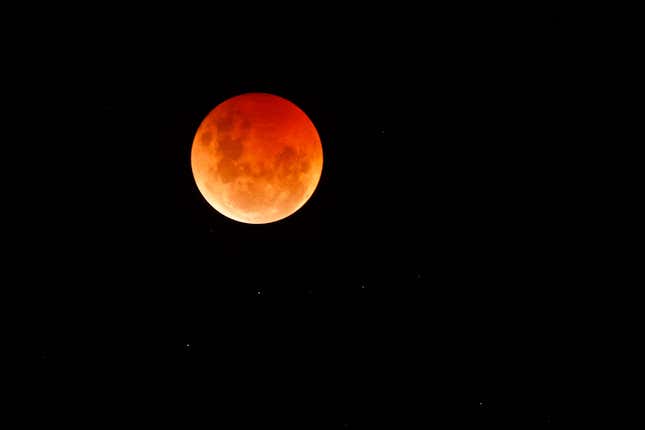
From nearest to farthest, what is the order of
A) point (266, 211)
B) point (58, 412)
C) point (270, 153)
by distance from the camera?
point (270, 153), point (266, 211), point (58, 412)

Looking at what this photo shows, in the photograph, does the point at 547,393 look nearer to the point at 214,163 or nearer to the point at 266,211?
the point at 266,211

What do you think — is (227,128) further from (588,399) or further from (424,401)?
(588,399)

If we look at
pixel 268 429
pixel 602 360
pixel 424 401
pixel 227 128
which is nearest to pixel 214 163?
pixel 227 128

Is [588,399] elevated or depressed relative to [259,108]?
depressed

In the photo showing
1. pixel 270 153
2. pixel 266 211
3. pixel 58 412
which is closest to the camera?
pixel 270 153

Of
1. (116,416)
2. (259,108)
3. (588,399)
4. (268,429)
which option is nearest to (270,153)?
(259,108)

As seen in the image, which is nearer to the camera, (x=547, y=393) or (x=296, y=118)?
(x=296, y=118)
